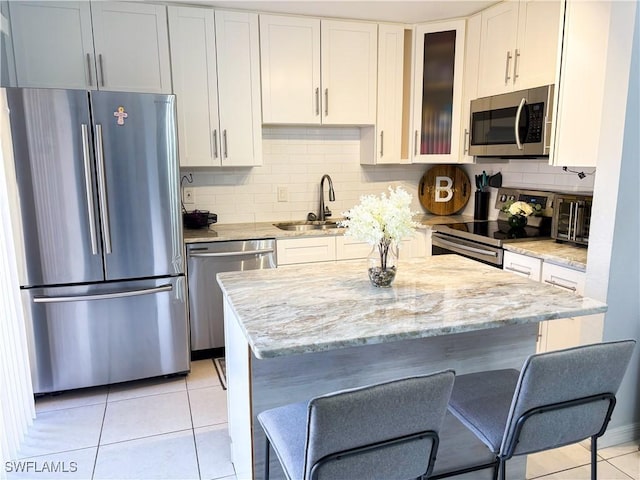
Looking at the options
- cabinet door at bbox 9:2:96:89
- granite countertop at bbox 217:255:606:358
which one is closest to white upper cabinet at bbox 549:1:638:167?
granite countertop at bbox 217:255:606:358

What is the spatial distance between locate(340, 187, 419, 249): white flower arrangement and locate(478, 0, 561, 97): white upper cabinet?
1775mm

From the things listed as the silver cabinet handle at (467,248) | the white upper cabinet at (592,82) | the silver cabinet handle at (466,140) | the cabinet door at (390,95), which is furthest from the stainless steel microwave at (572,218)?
the cabinet door at (390,95)

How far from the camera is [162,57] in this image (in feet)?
10.6

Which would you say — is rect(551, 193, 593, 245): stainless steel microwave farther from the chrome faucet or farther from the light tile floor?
the chrome faucet

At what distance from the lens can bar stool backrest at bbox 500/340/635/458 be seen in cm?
133

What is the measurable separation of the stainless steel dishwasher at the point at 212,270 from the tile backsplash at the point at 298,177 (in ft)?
1.98

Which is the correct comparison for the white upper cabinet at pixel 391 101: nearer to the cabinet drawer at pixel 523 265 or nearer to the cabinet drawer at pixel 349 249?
the cabinet drawer at pixel 349 249

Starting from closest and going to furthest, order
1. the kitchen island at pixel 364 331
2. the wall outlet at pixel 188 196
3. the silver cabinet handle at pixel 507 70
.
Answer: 1. the kitchen island at pixel 364 331
2. the silver cabinet handle at pixel 507 70
3. the wall outlet at pixel 188 196

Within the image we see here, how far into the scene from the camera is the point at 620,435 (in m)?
2.36

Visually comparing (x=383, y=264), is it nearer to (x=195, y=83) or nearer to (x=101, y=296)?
(x=101, y=296)

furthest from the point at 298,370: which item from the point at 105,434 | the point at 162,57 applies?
the point at 162,57

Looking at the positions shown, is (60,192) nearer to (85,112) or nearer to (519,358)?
(85,112)

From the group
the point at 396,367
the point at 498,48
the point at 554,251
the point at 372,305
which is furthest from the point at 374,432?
the point at 498,48

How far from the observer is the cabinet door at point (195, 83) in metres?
3.26
